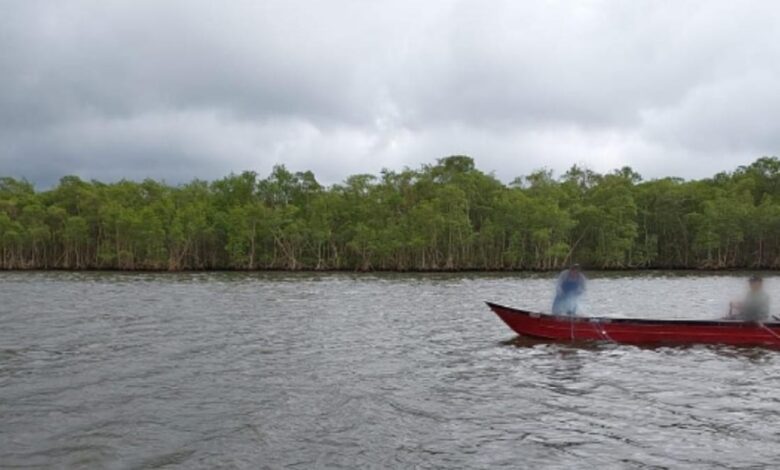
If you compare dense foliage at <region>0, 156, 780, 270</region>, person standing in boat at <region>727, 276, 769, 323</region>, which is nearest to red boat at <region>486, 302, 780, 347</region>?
person standing in boat at <region>727, 276, 769, 323</region>

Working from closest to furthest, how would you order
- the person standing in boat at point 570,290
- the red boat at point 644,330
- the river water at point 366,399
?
the river water at point 366,399, the red boat at point 644,330, the person standing in boat at point 570,290

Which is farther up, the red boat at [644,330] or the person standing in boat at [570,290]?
the person standing in boat at [570,290]

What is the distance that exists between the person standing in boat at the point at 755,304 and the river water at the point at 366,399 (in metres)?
1.68

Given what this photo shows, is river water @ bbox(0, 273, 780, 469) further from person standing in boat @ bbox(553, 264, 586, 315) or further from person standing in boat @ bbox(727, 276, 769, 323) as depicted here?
person standing in boat @ bbox(553, 264, 586, 315)

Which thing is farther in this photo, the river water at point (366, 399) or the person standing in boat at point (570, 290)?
the person standing in boat at point (570, 290)

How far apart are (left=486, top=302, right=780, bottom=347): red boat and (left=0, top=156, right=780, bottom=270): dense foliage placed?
74.6m


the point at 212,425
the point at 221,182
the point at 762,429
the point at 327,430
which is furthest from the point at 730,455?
the point at 221,182

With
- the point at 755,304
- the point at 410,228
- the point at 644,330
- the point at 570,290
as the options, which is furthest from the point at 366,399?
the point at 410,228

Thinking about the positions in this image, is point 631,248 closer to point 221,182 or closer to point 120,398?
point 221,182

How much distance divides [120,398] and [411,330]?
50.9ft

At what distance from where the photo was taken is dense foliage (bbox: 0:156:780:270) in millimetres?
102812

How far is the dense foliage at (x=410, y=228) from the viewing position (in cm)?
10281

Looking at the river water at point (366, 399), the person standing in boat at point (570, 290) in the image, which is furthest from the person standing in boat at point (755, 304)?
the person standing in boat at point (570, 290)

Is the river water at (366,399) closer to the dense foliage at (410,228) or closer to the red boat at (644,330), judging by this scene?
the red boat at (644,330)
